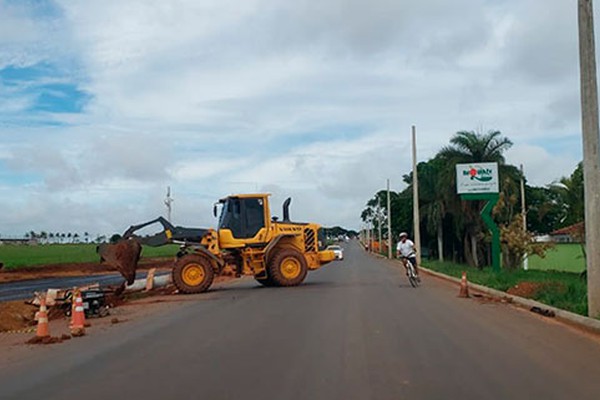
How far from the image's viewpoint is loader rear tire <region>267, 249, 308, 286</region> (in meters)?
26.2

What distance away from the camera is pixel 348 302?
1966 centimetres

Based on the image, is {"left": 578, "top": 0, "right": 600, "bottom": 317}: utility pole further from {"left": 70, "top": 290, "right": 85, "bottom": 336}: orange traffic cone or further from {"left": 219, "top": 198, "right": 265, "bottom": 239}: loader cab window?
{"left": 219, "top": 198, "right": 265, "bottom": 239}: loader cab window

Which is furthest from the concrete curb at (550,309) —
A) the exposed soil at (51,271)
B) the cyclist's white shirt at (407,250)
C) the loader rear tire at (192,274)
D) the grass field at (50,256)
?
the grass field at (50,256)

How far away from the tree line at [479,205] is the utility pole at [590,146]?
2253cm

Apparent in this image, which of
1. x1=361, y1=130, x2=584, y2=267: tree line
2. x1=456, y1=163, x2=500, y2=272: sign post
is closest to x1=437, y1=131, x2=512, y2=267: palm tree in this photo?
x1=361, y1=130, x2=584, y2=267: tree line

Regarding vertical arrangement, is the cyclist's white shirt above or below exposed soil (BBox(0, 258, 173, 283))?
above

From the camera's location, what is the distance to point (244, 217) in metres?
26.8

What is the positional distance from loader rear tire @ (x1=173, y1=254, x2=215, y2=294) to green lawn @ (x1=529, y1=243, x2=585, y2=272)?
28.2 meters

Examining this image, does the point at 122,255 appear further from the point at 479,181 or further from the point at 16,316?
Result: the point at 479,181

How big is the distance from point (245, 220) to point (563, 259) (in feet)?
99.6

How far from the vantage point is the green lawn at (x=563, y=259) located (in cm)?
4659

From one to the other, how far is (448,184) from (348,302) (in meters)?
34.4

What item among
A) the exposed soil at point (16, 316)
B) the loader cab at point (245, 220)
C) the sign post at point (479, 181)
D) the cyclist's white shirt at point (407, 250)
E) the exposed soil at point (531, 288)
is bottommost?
the exposed soil at point (16, 316)

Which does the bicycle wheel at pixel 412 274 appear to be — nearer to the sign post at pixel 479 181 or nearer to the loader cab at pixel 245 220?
the loader cab at pixel 245 220
